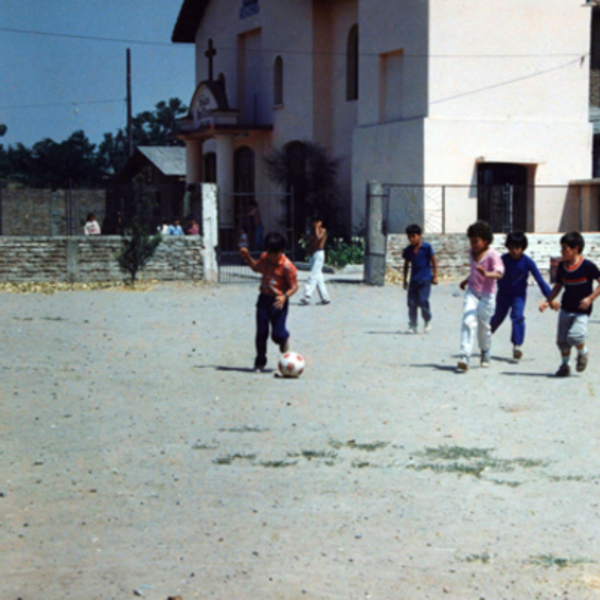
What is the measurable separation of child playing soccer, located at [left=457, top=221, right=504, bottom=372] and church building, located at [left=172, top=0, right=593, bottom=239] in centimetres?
1457

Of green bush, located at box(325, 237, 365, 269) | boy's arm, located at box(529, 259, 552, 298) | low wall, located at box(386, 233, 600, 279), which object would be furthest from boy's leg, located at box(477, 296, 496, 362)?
green bush, located at box(325, 237, 365, 269)

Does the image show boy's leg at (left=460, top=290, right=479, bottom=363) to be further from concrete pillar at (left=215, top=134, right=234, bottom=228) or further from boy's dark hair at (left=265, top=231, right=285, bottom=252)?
concrete pillar at (left=215, top=134, right=234, bottom=228)

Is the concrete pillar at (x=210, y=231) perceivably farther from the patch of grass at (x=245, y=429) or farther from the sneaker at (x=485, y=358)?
the patch of grass at (x=245, y=429)

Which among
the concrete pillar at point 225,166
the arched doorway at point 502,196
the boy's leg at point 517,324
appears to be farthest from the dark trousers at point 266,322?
the concrete pillar at point 225,166

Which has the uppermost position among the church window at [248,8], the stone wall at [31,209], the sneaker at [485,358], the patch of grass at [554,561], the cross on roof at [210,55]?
the church window at [248,8]

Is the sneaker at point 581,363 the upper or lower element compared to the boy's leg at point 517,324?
lower

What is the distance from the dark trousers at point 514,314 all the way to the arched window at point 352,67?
1905cm

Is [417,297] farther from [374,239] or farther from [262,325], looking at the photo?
[374,239]

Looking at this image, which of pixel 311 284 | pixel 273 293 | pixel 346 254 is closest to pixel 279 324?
pixel 273 293

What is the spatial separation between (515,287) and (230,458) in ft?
19.9

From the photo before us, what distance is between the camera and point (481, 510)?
582cm

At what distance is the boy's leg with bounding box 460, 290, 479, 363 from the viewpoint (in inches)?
431

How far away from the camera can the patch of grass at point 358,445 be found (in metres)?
7.35

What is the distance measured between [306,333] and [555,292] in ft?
15.2
